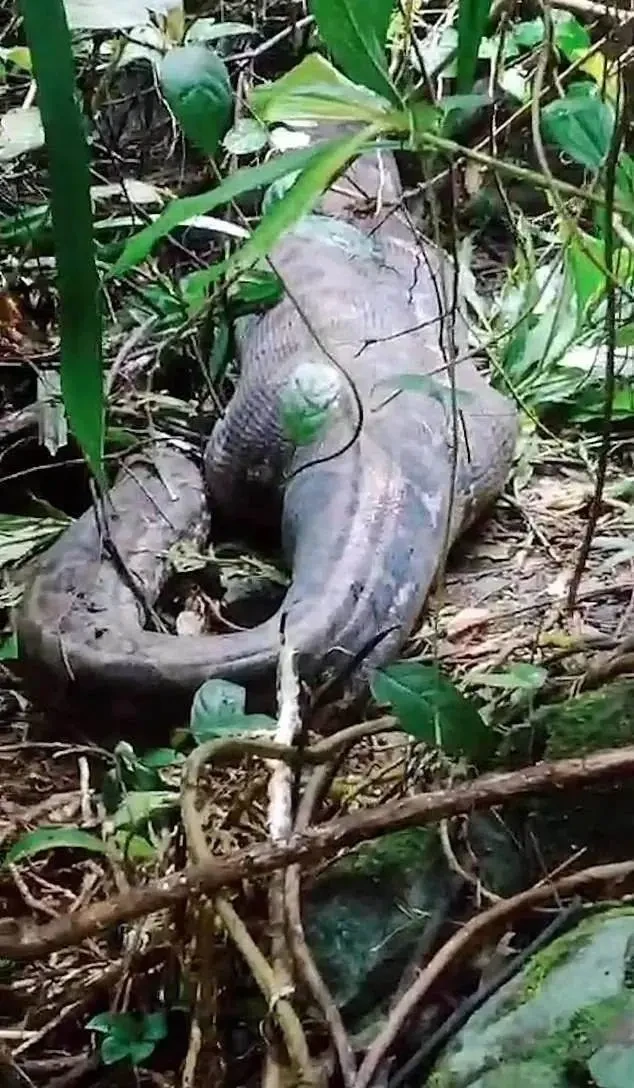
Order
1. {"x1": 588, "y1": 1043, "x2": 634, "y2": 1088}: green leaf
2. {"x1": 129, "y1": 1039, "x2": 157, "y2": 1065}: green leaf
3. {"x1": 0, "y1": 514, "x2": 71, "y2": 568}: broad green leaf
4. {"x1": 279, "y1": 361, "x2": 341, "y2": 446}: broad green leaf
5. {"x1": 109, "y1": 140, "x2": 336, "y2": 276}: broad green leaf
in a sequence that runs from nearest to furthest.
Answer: {"x1": 588, "y1": 1043, "x2": 634, "y2": 1088}: green leaf
{"x1": 109, "y1": 140, "x2": 336, "y2": 276}: broad green leaf
{"x1": 129, "y1": 1039, "x2": 157, "y2": 1065}: green leaf
{"x1": 279, "y1": 361, "x2": 341, "y2": 446}: broad green leaf
{"x1": 0, "y1": 514, "x2": 71, "y2": 568}: broad green leaf

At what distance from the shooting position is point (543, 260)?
3.13 metres

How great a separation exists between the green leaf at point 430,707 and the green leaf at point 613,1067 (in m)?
0.38

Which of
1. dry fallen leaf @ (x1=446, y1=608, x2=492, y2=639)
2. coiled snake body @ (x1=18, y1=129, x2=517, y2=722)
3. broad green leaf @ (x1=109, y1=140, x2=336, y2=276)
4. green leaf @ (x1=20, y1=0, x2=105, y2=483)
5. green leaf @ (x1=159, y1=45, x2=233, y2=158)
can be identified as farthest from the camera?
dry fallen leaf @ (x1=446, y1=608, x2=492, y2=639)

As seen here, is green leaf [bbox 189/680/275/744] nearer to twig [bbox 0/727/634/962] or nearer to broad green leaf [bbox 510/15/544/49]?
twig [bbox 0/727/634/962]

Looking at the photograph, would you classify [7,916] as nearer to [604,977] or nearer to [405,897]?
[405,897]

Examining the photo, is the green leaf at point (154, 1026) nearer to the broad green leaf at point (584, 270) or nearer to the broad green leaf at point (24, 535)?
the broad green leaf at point (584, 270)

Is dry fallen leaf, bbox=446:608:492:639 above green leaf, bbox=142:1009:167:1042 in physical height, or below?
below

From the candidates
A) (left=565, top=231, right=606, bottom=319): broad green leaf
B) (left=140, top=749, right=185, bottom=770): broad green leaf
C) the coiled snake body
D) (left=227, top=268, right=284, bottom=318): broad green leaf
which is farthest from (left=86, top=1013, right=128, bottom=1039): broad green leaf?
(left=227, top=268, right=284, bottom=318): broad green leaf

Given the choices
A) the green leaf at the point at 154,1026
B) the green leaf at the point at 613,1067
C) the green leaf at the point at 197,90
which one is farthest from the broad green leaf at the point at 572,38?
the green leaf at the point at 613,1067

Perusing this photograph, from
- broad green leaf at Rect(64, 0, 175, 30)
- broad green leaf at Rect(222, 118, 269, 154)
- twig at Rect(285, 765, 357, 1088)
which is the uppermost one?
broad green leaf at Rect(64, 0, 175, 30)

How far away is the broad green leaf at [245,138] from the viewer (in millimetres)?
2055

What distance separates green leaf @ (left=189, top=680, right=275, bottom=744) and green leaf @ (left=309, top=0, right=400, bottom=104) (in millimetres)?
611

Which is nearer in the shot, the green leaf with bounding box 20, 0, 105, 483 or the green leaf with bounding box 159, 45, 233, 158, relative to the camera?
the green leaf with bounding box 20, 0, 105, 483

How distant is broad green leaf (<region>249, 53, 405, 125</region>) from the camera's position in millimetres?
993
